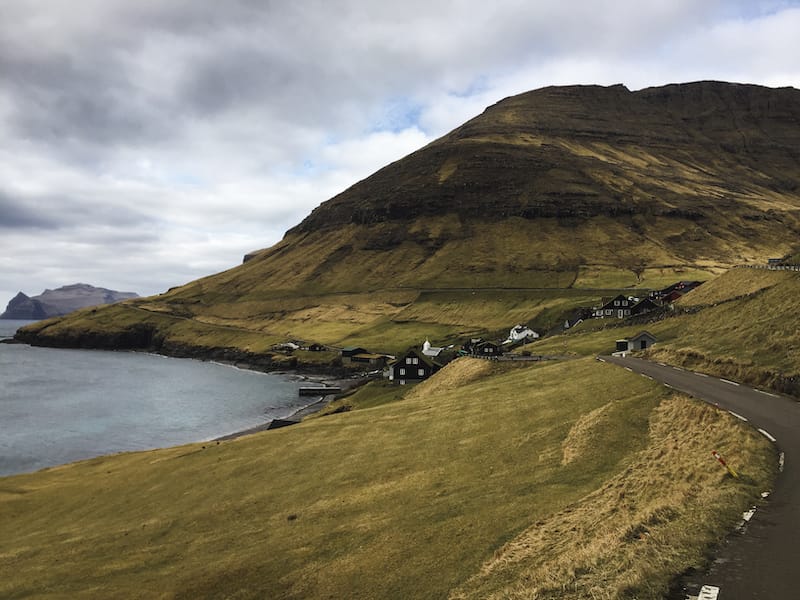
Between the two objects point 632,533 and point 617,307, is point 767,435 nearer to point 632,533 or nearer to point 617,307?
point 632,533

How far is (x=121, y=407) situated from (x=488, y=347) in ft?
247

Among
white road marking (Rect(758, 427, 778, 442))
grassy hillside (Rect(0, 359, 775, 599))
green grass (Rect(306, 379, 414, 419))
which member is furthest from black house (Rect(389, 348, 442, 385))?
white road marking (Rect(758, 427, 778, 442))

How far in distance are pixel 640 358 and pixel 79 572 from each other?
162 feet

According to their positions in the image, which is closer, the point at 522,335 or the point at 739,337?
the point at 739,337

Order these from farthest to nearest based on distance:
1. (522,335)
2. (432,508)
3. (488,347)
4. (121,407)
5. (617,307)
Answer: (522,335) < (617,307) < (121,407) < (488,347) < (432,508)

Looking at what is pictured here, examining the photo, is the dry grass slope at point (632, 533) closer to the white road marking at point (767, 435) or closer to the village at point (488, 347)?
the white road marking at point (767, 435)

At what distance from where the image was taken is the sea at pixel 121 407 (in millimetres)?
83188

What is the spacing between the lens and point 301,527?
27.5 m

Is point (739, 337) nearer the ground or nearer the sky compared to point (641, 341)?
nearer the sky

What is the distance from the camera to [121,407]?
113 metres

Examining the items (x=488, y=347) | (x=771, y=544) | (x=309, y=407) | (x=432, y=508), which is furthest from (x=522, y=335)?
(x=771, y=544)

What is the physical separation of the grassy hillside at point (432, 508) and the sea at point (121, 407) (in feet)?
119

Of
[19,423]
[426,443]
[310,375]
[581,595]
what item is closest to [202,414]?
[19,423]

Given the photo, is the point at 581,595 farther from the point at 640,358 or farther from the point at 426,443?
the point at 640,358
